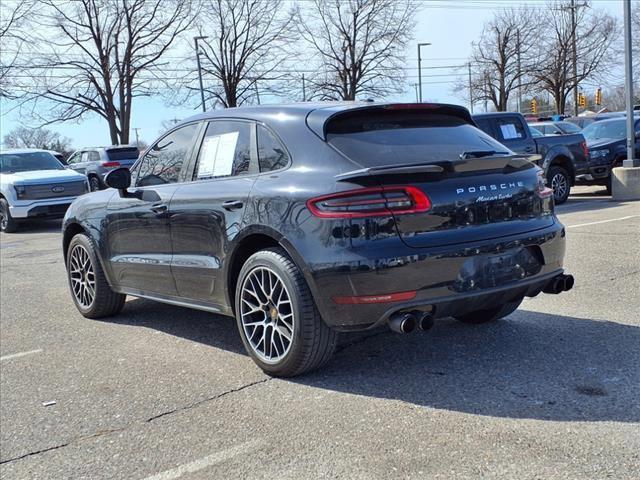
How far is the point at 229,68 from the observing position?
38.8 metres

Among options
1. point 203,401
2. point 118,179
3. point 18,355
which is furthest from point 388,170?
point 18,355

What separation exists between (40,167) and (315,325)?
14120 millimetres

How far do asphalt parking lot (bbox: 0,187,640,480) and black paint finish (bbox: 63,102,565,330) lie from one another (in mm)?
472

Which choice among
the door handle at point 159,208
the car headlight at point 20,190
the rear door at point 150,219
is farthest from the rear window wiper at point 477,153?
the car headlight at point 20,190

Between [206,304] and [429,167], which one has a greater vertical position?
[429,167]

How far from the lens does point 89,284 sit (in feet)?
20.7

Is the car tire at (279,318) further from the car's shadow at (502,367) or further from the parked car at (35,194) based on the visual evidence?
the parked car at (35,194)

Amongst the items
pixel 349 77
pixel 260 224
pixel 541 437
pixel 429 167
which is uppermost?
pixel 349 77

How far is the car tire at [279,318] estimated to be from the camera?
4035 mm

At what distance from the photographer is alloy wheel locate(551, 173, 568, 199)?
1423 cm

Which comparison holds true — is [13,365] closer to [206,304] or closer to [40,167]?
[206,304]

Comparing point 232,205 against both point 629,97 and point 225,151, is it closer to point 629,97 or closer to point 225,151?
point 225,151

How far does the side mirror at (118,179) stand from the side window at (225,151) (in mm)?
817

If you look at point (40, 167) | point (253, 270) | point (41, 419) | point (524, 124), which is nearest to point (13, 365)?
point (41, 419)
